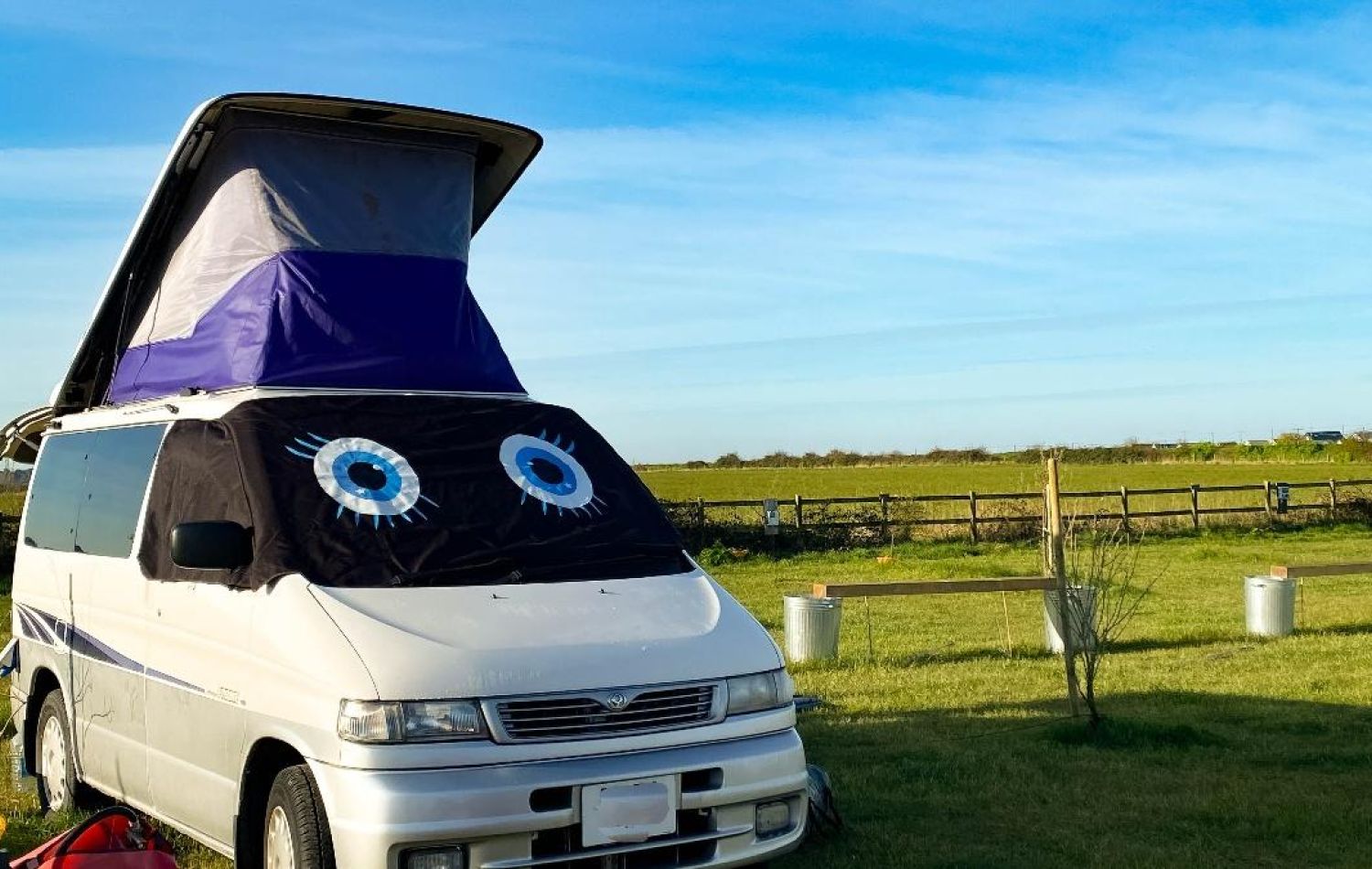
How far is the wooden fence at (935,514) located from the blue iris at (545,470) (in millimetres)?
22492

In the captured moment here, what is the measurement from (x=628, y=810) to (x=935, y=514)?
2726 centimetres

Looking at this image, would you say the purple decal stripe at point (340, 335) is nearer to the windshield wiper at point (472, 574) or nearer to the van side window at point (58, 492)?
the van side window at point (58, 492)

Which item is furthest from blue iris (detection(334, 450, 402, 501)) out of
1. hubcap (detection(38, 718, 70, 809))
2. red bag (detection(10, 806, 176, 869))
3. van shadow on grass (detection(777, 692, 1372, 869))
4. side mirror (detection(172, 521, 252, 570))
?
hubcap (detection(38, 718, 70, 809))

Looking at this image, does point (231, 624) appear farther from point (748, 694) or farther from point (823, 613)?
point (823, 613)

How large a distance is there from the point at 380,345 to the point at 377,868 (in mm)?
3327

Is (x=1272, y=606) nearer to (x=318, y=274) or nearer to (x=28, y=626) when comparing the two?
(x=318, y=274)

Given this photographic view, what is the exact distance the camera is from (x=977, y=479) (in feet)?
212

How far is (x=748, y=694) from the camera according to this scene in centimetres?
516

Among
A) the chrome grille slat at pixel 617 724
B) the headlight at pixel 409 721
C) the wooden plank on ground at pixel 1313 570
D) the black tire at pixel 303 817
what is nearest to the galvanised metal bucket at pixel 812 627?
the wooden plank on ground at pixel 1313 570

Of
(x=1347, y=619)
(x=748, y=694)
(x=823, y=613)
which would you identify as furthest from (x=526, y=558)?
(x=1347, y=619)

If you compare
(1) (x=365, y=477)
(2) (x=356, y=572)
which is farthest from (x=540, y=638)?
(1) (x=365, y=477)

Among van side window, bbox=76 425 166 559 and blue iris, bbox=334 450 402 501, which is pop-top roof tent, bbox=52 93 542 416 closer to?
van side window, bbox=76 425 166 559

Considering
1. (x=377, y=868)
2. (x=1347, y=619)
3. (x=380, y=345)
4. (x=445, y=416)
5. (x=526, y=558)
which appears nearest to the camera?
(x=377, y=868)

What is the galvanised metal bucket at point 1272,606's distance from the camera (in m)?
14.4
